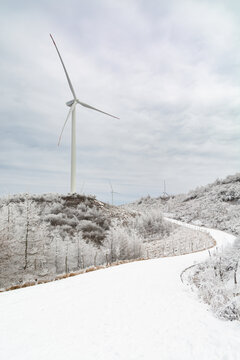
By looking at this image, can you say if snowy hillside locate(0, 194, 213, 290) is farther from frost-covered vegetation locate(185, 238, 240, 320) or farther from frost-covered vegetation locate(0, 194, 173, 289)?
frost-covered vegetation locate(185, 238, 240, 320)

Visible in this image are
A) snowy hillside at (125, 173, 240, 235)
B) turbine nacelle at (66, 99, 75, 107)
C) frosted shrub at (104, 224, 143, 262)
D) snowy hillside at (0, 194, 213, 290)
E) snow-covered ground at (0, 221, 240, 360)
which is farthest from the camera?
turbine nacelle at (66, 99, 75, 107)

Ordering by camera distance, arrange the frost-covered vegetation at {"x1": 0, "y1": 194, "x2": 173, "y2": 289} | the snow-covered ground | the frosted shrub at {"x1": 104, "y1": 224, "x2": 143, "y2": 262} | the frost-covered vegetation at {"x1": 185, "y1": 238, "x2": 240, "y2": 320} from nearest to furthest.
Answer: the snow-covered ground < the frost-covered vegetation at {"x1": 185, "y1": 238, "x2": 240, "y2": 320} < the frost-covered vegetation at {"x1": 0, "y1": 194, "x2": 173, "y2": 289} < the frosted shrub at {"x1": 104, "y1": 224, "x2": 143, "y2": 262}

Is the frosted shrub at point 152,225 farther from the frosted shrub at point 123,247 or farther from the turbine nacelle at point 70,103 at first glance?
the turbine nacelle at point 70,103

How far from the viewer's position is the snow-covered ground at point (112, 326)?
390 cm

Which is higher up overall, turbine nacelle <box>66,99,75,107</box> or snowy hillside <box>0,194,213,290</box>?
turbine nacelle <box>66,99,75,107</box>

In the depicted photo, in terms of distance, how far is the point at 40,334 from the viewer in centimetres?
450

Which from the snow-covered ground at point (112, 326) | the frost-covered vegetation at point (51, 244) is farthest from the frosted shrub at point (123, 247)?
the snow-covered ground at point (112, 326)

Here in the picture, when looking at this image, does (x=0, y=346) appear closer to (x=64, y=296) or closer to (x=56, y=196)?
(x=64, y=296)

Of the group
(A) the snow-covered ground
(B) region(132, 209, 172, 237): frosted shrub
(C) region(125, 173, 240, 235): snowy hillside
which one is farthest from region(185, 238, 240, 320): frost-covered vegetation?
(B) region(132, 209, 172, 237): frosted shrub

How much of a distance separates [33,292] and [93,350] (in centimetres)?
412

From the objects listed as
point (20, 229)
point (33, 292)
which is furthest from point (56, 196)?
point (33, 292)

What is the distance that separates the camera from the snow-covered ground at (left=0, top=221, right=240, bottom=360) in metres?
3.90

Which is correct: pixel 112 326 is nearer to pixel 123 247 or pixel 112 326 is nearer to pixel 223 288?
pixel 223 288

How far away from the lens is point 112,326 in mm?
4895
